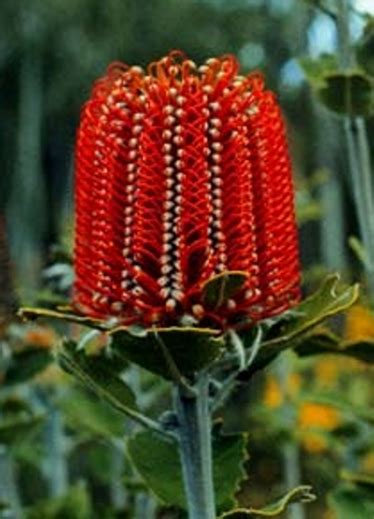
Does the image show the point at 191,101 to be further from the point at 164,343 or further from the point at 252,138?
the point at 164,343

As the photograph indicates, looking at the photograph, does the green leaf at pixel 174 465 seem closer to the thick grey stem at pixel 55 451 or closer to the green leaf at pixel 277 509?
the green leaf at pixel 277 509

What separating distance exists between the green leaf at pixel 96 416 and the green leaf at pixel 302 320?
4.69 ft

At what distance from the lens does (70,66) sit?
119ft

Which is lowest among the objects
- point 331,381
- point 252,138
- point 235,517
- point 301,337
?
point 331,381

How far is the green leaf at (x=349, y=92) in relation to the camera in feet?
11.8

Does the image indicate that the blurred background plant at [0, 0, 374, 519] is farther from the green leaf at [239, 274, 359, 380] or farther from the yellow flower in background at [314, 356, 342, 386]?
the green leaf at [239, 274, 359, 380]

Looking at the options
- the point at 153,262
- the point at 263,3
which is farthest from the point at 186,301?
the point at 263,3

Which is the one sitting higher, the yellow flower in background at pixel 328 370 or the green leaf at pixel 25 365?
the green leaf at pixel 25 365

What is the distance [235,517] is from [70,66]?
34241 millimetres

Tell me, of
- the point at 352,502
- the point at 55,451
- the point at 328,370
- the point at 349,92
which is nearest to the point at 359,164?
the point at 349,92

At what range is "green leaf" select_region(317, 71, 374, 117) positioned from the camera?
3.58 metres

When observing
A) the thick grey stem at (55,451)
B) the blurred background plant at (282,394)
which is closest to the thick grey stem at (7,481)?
the blurred background plant at (282,394)

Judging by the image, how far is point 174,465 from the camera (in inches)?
121

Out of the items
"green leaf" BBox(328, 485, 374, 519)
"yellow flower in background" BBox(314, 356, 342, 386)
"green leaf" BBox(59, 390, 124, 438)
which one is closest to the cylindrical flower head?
"green leaf" BBox(328, 485, 374, 519)
